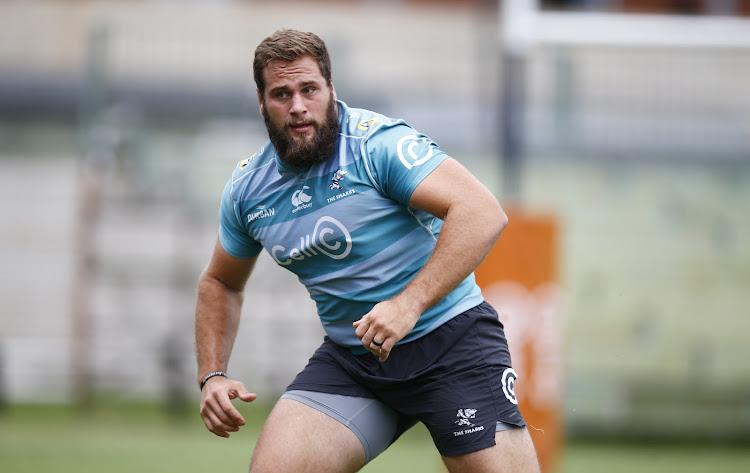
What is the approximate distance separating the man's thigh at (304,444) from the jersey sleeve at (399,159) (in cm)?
86

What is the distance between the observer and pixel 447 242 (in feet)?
11.6

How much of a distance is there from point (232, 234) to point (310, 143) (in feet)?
1.97

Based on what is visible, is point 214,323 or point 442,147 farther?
point 442,147

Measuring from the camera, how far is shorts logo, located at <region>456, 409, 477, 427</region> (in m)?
3.75

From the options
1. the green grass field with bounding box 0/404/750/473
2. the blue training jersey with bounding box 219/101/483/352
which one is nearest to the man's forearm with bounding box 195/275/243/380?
the blue training jersey with bounding box 219/101/483/352

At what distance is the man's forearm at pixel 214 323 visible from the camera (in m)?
4.10

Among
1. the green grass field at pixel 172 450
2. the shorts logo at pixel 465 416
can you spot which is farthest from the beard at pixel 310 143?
the green grass field at pixel 172 450

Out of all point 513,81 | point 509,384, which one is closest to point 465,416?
point 509,384

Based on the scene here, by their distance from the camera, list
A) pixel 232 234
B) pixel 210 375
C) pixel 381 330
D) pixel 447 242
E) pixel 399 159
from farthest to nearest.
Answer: pixel 232 234
pixel 210 375
pixel 399 159
pixel 447 242
pixel 381 330

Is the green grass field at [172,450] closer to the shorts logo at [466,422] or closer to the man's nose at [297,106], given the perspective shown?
the shorts logo at [466,422]

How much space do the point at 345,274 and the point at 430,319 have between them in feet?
1.18

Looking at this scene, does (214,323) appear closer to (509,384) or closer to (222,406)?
(222,406)

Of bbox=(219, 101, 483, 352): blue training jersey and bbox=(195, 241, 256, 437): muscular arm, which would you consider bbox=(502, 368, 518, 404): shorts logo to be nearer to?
bbox=(219, 101, 483, 352): blue training jersey

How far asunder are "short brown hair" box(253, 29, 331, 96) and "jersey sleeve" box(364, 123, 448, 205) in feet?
1.11
